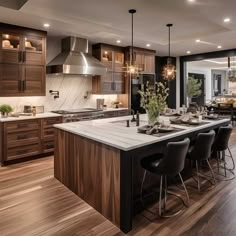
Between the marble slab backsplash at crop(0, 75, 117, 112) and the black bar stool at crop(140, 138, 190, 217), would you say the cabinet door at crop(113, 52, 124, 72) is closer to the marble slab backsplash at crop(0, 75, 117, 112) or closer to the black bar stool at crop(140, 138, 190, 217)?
the marble slab backsplash at crop(0, 75, 117, 112)


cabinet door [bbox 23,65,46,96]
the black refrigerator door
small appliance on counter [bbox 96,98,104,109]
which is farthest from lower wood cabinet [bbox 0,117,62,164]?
the black refrigerator door

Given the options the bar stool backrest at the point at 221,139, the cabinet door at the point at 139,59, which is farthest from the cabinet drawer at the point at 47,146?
the cabinet door at the point at 139,59

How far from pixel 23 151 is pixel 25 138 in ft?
0.88

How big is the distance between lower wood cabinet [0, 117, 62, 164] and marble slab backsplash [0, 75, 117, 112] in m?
0.83

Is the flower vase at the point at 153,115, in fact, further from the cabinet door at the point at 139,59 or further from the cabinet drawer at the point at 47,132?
the cabinet door at the point at 139,59

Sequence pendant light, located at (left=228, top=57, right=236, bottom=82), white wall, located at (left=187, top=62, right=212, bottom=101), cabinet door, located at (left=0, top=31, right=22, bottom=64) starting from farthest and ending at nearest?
white wall, located at (left=187, top=62, right=212, bottom=101) → pendant light, located at (left=228, top=57, right=236, bottom=82) → cabinet door, located at (left=0, top=31, right=22, bottom=64)

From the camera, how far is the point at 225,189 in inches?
131

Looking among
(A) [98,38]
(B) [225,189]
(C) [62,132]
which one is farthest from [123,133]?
(A) [98,38]

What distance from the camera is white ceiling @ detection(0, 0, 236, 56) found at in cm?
342

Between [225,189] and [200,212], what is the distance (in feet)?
2.88

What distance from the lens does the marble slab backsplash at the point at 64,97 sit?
205 inches

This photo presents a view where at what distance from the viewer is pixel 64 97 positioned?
6000 millimetres

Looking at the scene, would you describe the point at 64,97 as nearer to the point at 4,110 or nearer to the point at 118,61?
the point at 4,110

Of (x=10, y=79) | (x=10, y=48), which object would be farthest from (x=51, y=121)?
(x=10, y=48)
